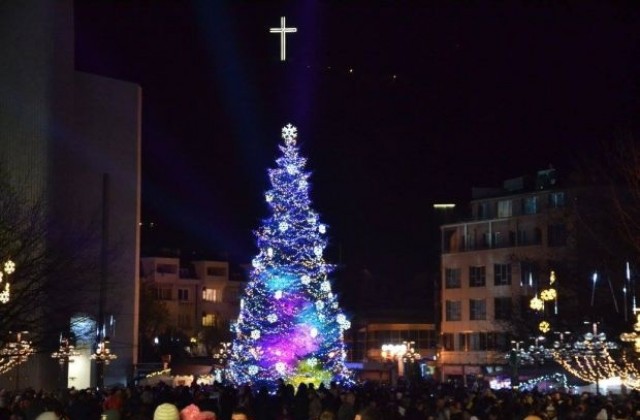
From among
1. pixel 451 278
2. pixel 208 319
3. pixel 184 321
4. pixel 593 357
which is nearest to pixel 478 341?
pixel 451 278

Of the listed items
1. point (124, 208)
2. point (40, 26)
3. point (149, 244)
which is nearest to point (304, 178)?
point (40, 26)

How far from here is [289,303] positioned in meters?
52.0

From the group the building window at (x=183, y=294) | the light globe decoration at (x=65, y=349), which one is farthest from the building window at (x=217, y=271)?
the light globe decoration at (x=65, y=349)

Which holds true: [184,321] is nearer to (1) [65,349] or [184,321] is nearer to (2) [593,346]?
(1) [65,349]

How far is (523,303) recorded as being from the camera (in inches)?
3268

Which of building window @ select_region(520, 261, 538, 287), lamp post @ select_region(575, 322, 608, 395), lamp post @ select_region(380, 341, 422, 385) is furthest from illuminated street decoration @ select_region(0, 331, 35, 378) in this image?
building window @ select_region(520, 261, 538, 287)

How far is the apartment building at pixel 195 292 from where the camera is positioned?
382 ft

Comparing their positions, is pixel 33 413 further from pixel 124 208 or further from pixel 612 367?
pixel 124 208

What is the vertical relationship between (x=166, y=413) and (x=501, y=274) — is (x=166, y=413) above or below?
below

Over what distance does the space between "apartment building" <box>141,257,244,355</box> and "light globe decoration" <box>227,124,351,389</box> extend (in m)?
61.1

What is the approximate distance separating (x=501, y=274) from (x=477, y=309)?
10.6 ft

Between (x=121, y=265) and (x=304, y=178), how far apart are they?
79.7ft

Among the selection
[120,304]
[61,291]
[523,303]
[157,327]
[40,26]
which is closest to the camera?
[61,291]

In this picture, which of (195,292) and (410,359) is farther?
(195,292)
